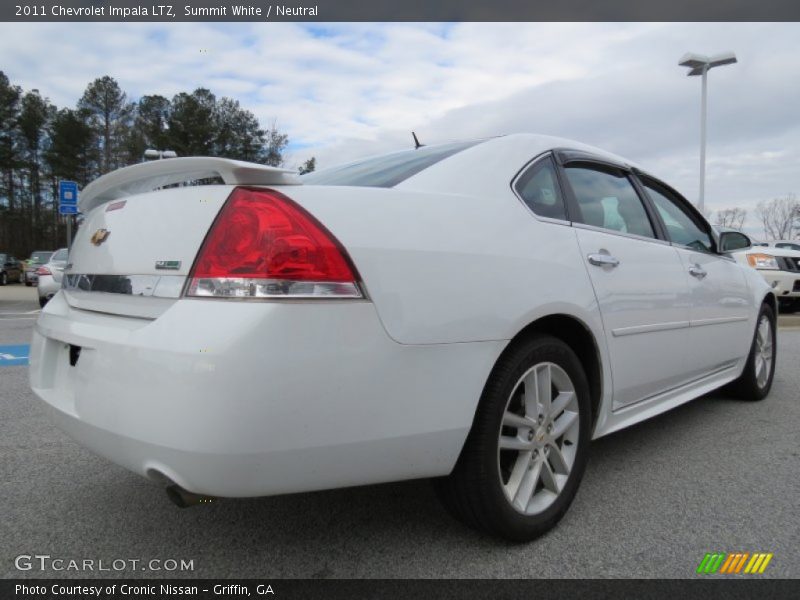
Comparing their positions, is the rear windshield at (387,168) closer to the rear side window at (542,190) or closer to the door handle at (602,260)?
the rear side window at (542,190)

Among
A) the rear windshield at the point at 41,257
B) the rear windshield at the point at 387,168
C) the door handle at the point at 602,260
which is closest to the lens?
the rear windshield at the point at 387,168

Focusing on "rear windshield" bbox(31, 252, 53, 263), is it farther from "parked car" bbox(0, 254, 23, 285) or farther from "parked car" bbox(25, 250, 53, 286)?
"parked car" bbox(0, 254, 23, 285)

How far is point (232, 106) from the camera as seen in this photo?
132 feet

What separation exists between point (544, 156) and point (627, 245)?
581 mm

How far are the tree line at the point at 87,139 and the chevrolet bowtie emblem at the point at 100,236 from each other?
35.9 meters

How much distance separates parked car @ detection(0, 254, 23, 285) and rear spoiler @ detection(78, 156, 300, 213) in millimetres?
31566

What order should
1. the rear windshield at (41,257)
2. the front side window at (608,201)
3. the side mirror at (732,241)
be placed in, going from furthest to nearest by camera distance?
the rear windshield at (41,257)
the side mirror at (732,241)
the front side window at (608,201)

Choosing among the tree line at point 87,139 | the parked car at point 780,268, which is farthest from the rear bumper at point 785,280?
the tree line at point 87,139

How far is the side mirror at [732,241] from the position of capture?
3.66 metres

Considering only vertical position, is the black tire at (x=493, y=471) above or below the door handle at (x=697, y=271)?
below

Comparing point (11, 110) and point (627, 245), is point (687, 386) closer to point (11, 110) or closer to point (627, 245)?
point (627, 245)

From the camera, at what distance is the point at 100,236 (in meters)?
2.10

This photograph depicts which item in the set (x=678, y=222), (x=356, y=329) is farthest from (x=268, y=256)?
(x=678, y=222)

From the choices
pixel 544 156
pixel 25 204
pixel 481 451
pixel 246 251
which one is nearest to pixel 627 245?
pixel 544 156
